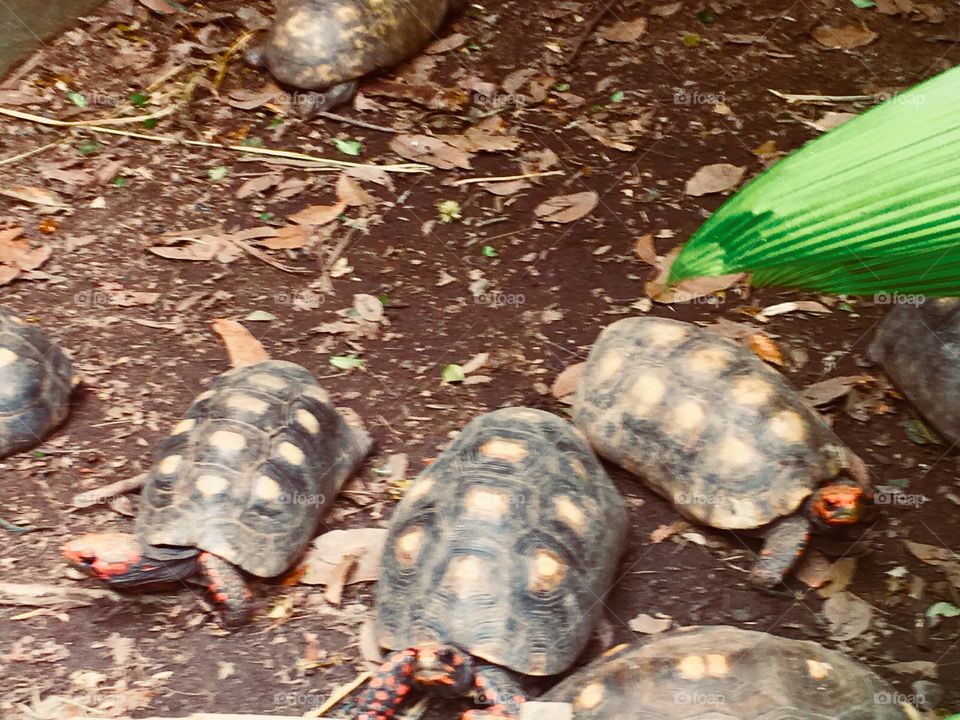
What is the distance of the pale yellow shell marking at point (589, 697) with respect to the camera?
6.96 ft

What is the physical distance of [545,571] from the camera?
95.2 inches

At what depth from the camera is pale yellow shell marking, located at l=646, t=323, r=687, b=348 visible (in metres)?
3.11

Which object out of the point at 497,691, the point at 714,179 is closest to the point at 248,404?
the point at 497,691

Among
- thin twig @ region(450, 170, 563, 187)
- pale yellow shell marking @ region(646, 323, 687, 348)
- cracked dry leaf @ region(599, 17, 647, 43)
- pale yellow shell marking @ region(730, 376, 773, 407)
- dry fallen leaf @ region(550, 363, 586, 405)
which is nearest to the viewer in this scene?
pale yellow shell marking @ region(730, 376, 773, 407)

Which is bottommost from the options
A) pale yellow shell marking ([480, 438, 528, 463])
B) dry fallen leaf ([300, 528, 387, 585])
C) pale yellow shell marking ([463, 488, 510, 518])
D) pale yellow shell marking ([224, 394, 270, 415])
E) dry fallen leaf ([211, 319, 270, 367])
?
dry fallen leaf ([300, 528, 387, 585])

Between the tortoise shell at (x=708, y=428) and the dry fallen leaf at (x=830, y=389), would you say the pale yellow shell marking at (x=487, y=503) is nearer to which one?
the tortoise shell at (x=708, y=428)

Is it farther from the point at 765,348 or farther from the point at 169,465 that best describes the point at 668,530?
the point at 169,465

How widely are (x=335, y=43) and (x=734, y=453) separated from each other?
10.8 ft

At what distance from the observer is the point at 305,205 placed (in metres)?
4.33

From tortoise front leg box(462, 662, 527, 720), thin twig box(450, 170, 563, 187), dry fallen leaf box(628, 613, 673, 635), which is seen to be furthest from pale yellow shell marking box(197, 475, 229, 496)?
thin twig box(450, 170, 563, 187)

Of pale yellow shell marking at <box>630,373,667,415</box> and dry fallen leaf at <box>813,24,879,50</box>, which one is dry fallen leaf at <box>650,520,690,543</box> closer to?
pale yellow shell marking at <box>630,373,667,415</box>

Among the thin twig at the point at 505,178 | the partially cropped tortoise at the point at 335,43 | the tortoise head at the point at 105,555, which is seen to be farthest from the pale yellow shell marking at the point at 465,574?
the partially cropped tortoise at the point at 335,43

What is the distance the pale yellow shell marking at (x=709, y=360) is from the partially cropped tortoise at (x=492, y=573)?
0.57 metres

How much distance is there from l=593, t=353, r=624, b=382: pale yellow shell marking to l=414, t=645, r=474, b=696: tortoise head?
1.19 m
